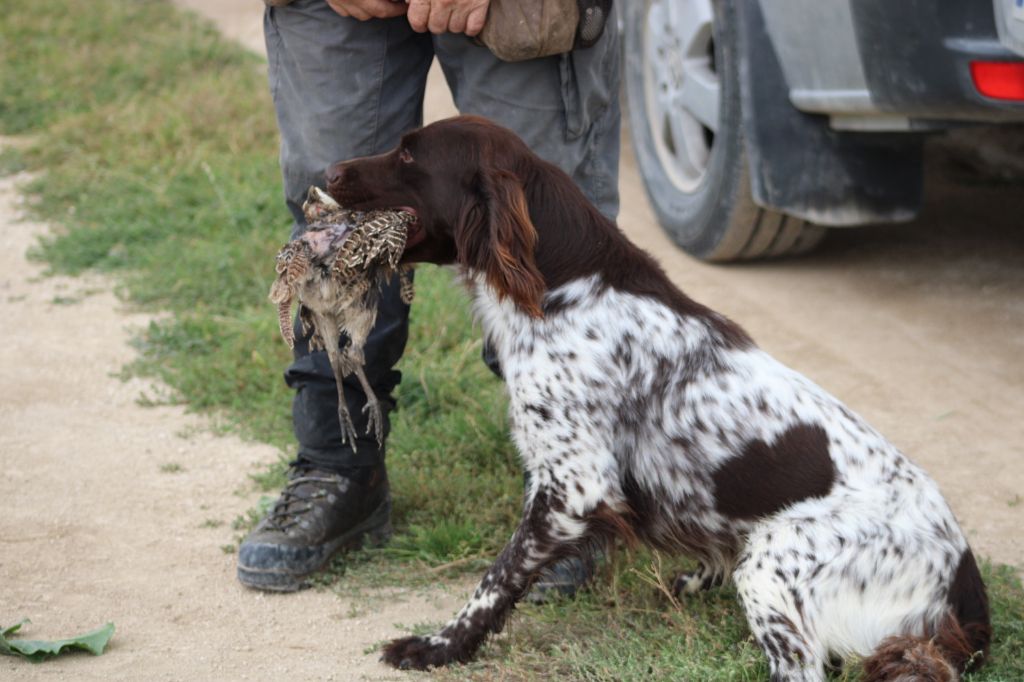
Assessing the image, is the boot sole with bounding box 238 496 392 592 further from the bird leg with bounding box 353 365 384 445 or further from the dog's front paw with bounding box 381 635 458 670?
the dog's front paw with bounding box 381 635 458 670

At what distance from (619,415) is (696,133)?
2.82m

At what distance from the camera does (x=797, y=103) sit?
4926 mm

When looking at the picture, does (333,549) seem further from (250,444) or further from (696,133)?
(696,133)

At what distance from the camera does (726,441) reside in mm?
3213

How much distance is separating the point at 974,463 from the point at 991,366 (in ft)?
2.36

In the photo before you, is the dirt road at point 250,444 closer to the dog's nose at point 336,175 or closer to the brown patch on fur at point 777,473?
the brown patch on fur at point 777,473

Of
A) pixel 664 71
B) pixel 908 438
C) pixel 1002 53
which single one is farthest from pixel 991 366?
pixel 664 71

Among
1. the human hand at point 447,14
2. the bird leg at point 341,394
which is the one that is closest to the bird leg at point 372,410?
the bird leg at point 341,394

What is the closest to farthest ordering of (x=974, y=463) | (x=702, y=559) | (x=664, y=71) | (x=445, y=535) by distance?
(x=702, y=559) → (x=445, y=535) → (x=974, y=463) → (x=664, y=71)

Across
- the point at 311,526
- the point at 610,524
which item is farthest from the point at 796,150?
the point at 311,526

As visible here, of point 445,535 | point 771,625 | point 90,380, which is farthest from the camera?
point 90,380

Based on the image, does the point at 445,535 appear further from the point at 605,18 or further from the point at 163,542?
the point at 605,18

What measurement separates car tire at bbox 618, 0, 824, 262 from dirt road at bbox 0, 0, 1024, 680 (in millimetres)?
149

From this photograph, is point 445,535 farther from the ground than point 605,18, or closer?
closer
